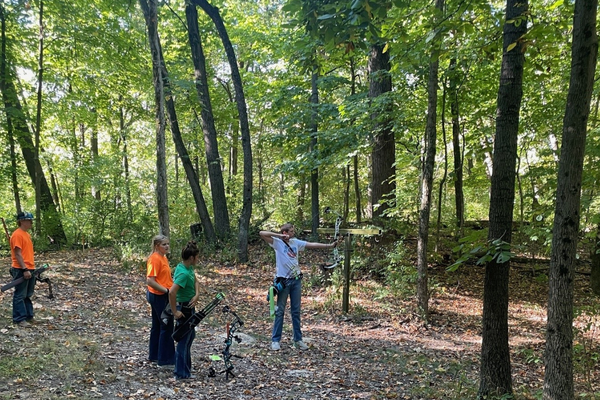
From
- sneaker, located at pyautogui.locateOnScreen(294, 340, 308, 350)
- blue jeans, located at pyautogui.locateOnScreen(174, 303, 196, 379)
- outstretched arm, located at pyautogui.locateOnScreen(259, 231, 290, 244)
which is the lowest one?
sneaker, located at pyautogui.locateOnScreen(294, 340, 308, 350)

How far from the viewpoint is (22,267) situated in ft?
21.6

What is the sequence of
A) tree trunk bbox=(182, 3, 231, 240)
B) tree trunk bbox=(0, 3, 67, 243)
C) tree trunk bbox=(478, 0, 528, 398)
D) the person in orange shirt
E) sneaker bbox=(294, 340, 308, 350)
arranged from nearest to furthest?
tree trunk bbox=(478, 0, 528, 398), the person in orange shirt, sneaker bbox=(294, 340, 308, 350), tree trunk bbox=(0, 3, 67, 243), tree trunk bbox=(182, 3, 231, 240)

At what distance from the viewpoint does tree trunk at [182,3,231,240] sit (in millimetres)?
15211

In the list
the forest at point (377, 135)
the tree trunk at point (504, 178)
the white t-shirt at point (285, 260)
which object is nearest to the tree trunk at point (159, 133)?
the forest at point (377, 135)

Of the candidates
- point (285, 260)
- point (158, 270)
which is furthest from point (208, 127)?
point (158, 270)

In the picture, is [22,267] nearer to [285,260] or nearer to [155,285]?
[155,285]

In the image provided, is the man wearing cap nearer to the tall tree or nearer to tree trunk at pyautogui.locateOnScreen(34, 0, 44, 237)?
the tall tree

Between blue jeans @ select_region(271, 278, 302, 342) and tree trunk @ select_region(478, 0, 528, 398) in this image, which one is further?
blue jeans @ select_region(271, 278, 302, 342)

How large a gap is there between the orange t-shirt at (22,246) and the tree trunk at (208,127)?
9078 mm

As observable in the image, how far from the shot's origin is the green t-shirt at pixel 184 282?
495 cm

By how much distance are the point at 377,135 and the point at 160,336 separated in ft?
25.8

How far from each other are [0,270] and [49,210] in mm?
4898

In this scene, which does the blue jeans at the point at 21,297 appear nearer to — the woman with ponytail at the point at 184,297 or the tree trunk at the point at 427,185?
the woman with ponytail at the point at 184,297

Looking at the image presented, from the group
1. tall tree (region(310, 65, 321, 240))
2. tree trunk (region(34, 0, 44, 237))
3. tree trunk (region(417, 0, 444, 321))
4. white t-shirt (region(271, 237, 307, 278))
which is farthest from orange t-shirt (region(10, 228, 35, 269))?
tree trunk (region(34, 0, 44, 237))
